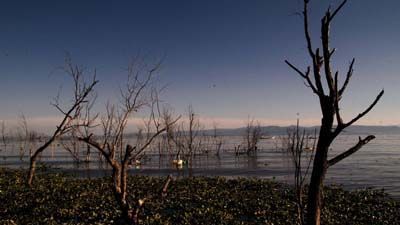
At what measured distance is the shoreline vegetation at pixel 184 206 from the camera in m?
16.6

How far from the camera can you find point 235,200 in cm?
2114

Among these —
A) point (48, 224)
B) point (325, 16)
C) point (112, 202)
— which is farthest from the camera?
point (112, 202)

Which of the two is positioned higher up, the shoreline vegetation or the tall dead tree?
the tall dead tree

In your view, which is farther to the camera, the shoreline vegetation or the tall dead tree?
the shoreline vegetation

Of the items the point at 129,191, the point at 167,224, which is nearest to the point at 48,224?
the point at 167,224

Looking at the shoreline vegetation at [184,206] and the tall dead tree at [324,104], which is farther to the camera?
the shoreline vegetation at [184,206]

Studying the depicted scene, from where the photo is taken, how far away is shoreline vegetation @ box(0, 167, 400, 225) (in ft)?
54.4

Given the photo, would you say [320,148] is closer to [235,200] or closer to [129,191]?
[235,200]

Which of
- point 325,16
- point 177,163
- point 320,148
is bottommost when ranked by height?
point 177,163

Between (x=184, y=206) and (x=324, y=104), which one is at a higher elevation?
(x=324, y=104)

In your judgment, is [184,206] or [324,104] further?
[184,206]

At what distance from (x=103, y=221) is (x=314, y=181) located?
10906 mm

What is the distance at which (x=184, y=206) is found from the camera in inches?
766

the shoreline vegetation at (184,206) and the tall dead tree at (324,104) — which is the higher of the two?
the tall dead tree at (324,104)
